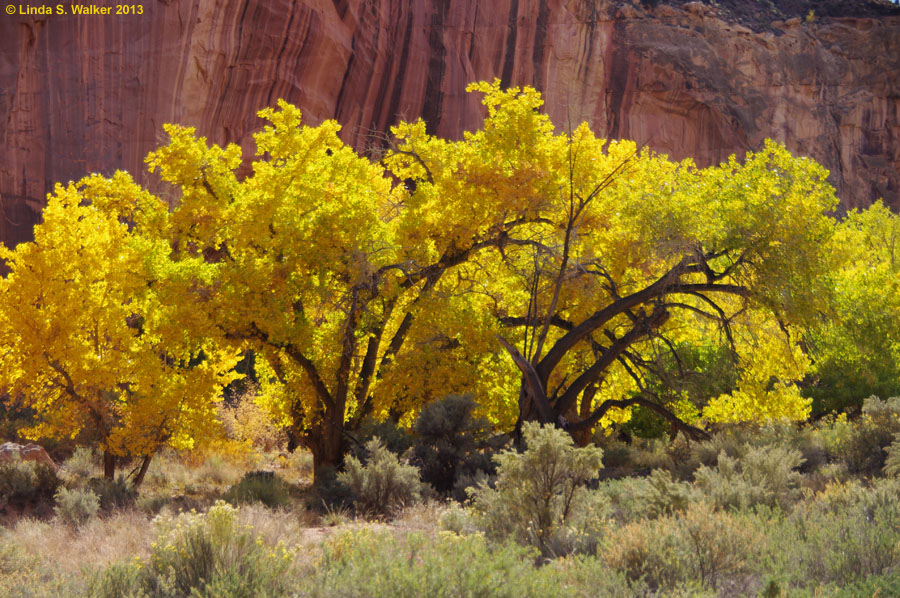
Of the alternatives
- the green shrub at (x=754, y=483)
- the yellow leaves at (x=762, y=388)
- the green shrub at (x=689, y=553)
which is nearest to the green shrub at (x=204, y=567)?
the green shrub at (x=689, y=553)

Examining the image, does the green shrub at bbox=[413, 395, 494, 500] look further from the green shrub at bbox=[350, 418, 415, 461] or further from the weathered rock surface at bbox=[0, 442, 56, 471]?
the weathered rock surface at bbox=[0, 442, 56, 471]

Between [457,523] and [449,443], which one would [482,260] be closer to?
[449,443]

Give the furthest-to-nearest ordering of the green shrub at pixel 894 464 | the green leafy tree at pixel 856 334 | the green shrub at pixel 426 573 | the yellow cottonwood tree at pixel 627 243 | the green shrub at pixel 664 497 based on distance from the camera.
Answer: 1. the green leafy tree at pixel 856 334
2. the yellow cottonwood tree at pixel 627 243
3. the green shrub at pixel 894 464
4. the green shrub at pixel 664 497
5. the green shrub at pixel 426 573

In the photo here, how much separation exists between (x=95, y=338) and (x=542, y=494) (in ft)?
28.8

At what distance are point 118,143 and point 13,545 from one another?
2306 cm

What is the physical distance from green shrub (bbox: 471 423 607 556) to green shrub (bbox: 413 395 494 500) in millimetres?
3177

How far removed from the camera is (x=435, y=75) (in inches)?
1353

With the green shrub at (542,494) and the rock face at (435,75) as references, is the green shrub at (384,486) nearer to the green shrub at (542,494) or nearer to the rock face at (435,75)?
the green shrub at (542,494)

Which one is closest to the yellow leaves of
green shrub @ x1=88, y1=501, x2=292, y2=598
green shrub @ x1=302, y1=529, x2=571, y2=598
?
green shrub @ x1=302, y1=529, x2=571, y2=598

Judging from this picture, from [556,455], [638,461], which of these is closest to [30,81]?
[638,461]

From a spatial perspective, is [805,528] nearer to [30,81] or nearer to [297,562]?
[297,562]

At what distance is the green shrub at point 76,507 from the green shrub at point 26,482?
90.2 inches

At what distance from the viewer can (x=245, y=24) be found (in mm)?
27844

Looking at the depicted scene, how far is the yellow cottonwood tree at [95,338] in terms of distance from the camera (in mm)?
11047
